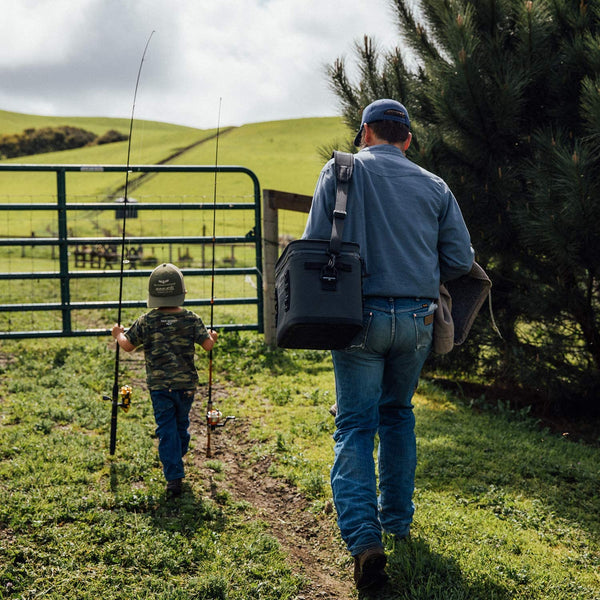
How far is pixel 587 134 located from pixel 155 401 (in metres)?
4.54

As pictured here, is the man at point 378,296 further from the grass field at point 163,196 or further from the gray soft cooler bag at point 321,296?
the grass field at point 163,196

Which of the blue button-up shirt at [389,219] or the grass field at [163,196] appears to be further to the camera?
the grass field at [163,196]

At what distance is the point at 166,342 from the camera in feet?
15.0

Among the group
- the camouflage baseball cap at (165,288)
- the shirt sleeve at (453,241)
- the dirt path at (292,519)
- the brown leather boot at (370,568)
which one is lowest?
the dirt path at (292,519)

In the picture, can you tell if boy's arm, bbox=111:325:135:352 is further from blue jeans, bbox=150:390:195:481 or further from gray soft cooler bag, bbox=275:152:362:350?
gray soft cooler bag, bbox=275:152:362:350

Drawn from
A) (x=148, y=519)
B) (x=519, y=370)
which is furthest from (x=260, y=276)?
(x=148, y=519)

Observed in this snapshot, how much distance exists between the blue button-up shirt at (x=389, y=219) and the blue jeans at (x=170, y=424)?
187 centimetres

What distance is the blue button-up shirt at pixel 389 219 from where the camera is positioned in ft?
10.8

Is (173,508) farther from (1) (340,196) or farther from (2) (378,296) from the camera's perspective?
(1) (340,196)

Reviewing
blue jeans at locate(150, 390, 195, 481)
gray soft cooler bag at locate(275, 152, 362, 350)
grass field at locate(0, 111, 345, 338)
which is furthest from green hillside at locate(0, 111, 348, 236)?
gray soft cooler bag at locate(275, 152, 362, 350)

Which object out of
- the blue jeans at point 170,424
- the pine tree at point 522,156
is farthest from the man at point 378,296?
the pine tree at point 522,156

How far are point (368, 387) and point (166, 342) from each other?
1810 millimetres

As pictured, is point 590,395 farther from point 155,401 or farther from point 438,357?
point 155,401

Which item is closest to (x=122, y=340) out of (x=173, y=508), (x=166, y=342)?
(x=166, y=342)
